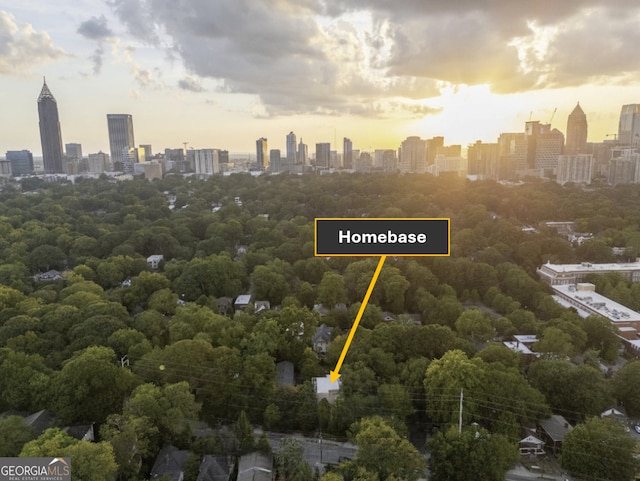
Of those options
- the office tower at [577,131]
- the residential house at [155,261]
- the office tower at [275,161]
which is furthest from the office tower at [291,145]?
the residential house at [155,261]

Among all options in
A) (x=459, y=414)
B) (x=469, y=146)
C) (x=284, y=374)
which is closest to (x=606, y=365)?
(x=459, y=414)

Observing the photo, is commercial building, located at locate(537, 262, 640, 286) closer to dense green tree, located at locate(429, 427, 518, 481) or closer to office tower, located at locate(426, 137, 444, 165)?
dense green tree, located at locate(429, 427, 518, 481)

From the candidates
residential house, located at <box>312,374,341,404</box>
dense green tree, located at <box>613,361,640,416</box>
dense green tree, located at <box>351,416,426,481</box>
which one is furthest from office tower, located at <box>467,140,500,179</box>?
dense green tree, located at <box>351,416,426,481</box>

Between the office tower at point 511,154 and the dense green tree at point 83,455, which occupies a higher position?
the office tower at point 511,154

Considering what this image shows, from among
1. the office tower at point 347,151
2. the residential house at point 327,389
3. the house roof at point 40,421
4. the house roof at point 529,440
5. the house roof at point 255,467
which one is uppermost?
the office tower at point 347,151

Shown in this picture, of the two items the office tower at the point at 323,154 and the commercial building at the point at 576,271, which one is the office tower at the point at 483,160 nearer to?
the office tower at the point at 323,154

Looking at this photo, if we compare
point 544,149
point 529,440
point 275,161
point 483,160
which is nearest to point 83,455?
point 529,440

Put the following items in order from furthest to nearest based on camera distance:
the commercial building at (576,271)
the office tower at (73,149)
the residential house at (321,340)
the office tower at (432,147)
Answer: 1. the office tower at (73,149)
2. the office tower at (432,147)
3. the commercial building at (576,271)
4. the residential house at (321,340)
